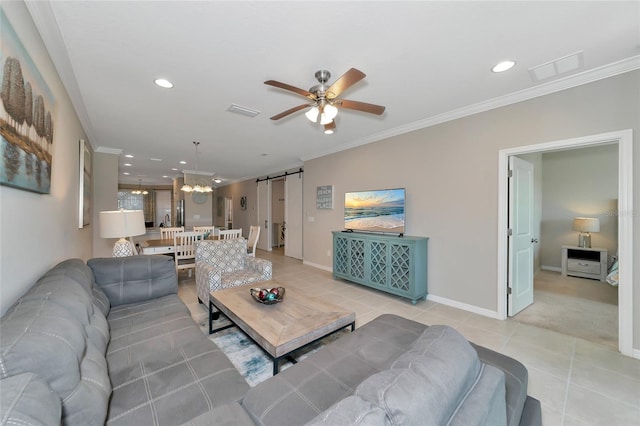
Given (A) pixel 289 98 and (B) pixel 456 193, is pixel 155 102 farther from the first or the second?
(B) pixel 456 193

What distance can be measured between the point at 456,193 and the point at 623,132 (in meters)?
1.46

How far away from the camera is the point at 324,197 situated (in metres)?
5.27

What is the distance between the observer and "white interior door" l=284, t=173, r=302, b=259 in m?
6.19

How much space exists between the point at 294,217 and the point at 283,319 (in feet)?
15.0

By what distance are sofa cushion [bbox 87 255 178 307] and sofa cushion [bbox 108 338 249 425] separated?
3.53 ft

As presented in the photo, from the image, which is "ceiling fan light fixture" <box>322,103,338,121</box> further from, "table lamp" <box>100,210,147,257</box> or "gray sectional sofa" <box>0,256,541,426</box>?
"table lamp" <box>100,210,147,257</box>

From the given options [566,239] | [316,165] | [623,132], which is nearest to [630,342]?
[623,132]

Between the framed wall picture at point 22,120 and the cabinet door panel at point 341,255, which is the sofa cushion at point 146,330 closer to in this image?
the framed wall picture at point 22,120

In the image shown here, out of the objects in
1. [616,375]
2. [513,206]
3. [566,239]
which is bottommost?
[616,375]

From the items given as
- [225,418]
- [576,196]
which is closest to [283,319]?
[225,418]

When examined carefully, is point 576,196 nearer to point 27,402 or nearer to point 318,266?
point 318,266

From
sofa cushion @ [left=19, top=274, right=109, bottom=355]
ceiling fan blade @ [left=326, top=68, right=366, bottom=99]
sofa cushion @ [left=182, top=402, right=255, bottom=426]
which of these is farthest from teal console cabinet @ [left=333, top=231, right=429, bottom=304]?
sofa cushion @ [left=19, top=274, right=109, bottom=355]

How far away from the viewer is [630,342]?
212 centimetres

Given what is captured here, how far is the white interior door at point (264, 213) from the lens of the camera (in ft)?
24.5
